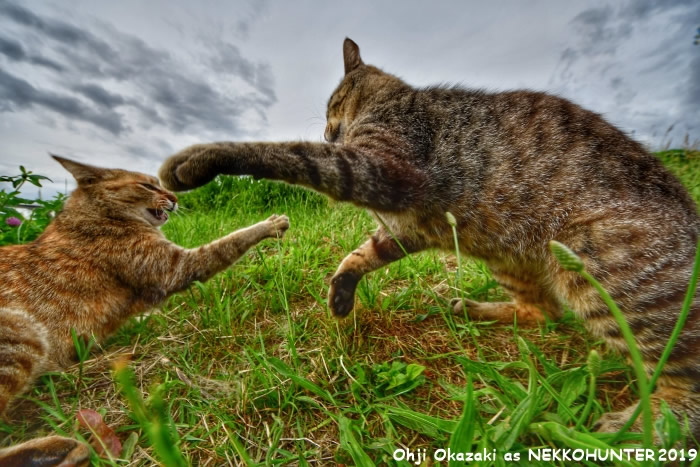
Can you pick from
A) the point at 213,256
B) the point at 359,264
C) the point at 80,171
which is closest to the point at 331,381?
the point at 359,264

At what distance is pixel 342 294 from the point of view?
6.10 ft

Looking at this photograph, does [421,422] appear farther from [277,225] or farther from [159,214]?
[159,214]

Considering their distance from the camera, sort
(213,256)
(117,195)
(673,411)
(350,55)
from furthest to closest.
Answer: (350,55), (117,195), (213,256), (673,411)

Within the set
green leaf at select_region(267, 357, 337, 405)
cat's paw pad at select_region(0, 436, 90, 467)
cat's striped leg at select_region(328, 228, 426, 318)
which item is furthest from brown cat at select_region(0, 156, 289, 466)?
green leaf at select_region(267, 357, 337, 405)

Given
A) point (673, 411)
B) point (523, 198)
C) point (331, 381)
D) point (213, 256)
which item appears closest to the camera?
point (673, 411)

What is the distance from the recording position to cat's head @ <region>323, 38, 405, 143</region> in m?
2.80

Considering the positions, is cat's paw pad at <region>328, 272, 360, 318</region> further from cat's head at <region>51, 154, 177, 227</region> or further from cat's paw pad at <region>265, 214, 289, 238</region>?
cat's head at <region>51, 154, 177, 227</region>

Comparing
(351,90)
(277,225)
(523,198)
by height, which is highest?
(351,90)

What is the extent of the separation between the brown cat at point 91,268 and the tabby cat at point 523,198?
2.17 ft

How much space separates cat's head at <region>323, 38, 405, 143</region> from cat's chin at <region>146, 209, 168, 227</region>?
138 cm

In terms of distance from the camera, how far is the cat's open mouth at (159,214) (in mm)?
2506

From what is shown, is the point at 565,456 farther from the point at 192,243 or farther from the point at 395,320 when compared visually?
the point at 192,243

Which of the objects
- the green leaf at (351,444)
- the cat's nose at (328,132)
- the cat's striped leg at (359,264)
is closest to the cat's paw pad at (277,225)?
the cat's striped leg at (359,264)

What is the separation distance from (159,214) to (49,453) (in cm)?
163
